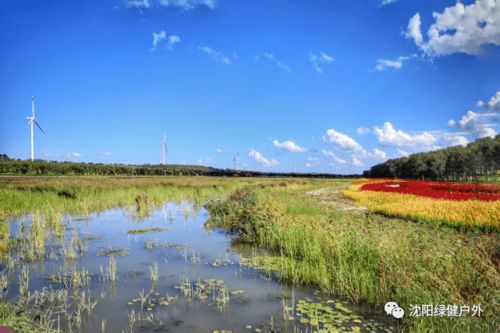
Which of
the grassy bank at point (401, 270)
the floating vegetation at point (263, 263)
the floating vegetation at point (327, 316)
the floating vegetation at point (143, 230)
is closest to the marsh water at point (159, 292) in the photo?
the floating vegetation at point (327, 316)

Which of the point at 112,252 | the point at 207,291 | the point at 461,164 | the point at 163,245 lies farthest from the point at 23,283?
the point at 461,164

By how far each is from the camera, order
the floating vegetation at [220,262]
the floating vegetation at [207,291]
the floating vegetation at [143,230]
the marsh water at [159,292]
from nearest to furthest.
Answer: the marsh water at [159,292]
the floating vegetation at [207,291]
the floating vegetation at [220,262]
the floating vegetation at [143,230]

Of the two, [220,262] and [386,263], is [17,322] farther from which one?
[386,263]

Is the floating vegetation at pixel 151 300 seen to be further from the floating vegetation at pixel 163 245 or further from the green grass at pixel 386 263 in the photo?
the floating vegetation at pixel 163 245

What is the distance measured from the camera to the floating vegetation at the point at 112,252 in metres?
12.3

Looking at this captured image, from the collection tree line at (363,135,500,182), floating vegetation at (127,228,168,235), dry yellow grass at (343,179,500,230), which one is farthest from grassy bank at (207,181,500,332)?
tree line at (363,135,500,182)

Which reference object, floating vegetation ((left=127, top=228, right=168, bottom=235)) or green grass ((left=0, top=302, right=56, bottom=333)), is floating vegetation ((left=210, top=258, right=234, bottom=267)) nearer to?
green grass ((left=0, top=302, right=56, bottom=333))

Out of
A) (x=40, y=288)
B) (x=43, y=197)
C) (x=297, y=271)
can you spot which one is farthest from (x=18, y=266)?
(x=43, y=197)

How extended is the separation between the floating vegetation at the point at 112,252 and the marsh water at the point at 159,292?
31 mm

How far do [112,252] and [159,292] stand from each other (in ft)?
15.5

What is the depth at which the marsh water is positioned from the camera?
272 inches

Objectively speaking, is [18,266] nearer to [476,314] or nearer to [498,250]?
[476,314]

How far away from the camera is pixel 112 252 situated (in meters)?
12.6

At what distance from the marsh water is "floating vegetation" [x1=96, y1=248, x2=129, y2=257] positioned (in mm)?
31
